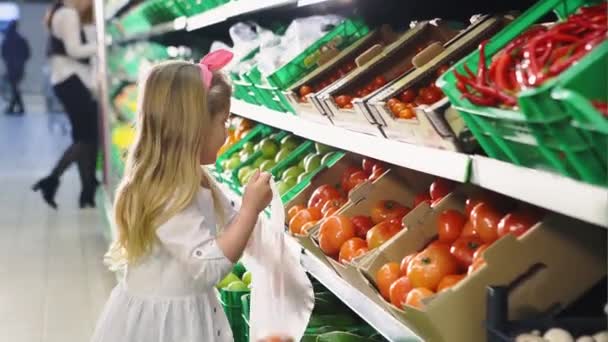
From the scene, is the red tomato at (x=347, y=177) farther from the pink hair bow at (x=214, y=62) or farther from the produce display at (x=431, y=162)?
the pink hair bow at (x=214, y=62)

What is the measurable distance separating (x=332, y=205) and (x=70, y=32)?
564cm

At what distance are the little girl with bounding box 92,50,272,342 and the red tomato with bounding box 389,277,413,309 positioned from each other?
1.79 feet

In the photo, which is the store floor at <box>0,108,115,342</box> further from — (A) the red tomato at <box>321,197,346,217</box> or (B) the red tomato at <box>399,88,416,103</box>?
(B) the red tomato at <box>399,88,416,103</box>

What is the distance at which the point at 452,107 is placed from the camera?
5.28ft

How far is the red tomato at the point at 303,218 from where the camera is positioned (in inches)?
106

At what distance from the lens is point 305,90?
282 centimetres

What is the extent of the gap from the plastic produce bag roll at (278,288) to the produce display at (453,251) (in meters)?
0.57

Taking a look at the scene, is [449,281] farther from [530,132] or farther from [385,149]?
[530,132]

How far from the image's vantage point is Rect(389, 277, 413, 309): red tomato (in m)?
1.84

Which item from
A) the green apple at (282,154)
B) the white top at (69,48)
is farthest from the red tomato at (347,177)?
the white top at (69,48)

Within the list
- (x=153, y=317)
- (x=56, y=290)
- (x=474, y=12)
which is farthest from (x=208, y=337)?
(x=56, y=290)

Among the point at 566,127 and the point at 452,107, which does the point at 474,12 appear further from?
the point at 566,127

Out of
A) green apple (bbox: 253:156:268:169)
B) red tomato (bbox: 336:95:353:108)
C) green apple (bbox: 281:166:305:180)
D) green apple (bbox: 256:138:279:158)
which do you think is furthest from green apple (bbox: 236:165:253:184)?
red tomato (bbox: 336:95:353:108)

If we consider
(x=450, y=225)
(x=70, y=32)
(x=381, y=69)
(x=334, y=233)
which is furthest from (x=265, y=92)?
(x=70, y=32)
